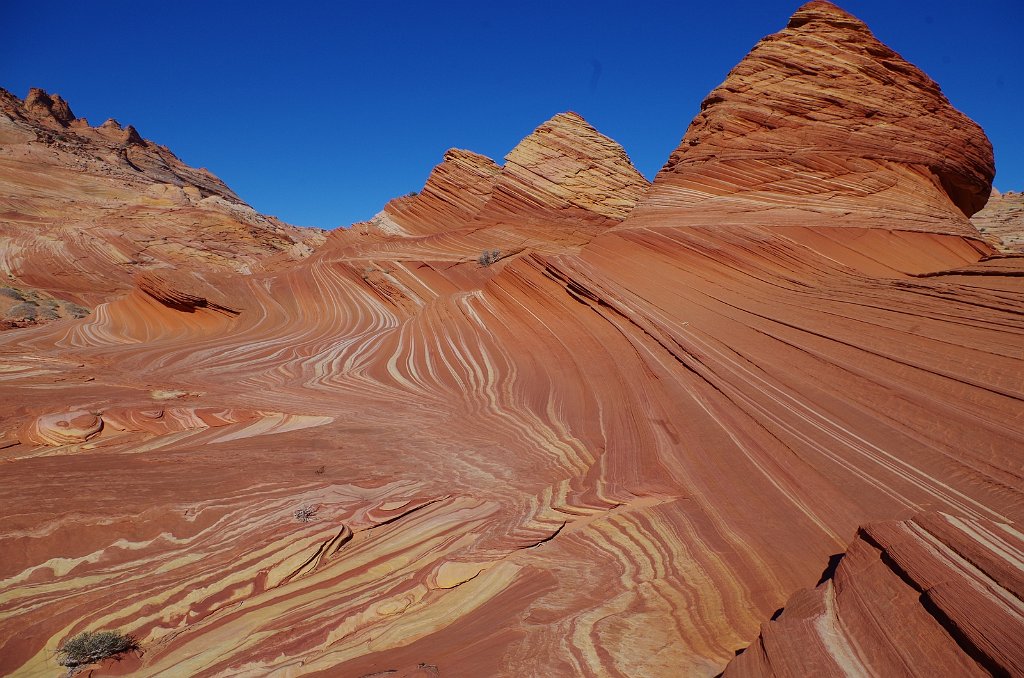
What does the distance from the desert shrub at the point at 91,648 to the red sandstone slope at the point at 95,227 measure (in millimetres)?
21534

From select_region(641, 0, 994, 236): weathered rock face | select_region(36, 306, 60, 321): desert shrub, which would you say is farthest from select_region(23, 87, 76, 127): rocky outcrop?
select_region(641, 0, 994, 236): weathered rock face

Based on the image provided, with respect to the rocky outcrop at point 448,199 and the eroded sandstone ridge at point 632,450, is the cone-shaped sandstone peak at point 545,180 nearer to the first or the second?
the rocky outcrop at point 448,199

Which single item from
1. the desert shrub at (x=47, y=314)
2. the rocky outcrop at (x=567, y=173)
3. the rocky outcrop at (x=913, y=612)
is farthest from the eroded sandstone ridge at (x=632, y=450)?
the desert shrub at (x=47, y=314)

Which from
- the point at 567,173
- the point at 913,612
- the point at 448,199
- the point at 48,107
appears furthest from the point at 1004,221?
the point at 48,107

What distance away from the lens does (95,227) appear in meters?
29.3

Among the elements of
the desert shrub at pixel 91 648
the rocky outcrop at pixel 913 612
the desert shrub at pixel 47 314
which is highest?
the desert shrub at pixel 47 314

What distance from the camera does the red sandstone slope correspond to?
26672mm

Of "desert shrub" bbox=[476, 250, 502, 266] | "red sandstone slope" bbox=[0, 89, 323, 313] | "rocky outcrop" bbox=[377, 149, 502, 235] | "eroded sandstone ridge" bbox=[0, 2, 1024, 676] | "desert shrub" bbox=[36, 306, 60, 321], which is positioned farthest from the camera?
A: "red sandstone slope" bbox=[0, 89, 323, 313]

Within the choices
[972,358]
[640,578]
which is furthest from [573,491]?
[972,358]

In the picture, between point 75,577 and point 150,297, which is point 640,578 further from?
→ point 150,297

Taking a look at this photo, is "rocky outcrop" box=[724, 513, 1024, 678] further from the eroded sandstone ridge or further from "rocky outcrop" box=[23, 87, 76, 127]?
"rocky outcrop" box=[23, 87, 76, 127]

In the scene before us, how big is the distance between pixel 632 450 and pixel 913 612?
3734 mm

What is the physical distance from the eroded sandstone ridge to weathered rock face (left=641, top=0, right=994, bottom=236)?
0.26ft

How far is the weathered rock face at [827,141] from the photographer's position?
10867 millimetres
